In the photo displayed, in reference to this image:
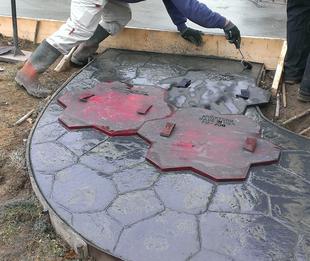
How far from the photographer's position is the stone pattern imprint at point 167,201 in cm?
251

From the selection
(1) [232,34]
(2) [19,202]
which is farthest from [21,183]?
(1) [232,34]

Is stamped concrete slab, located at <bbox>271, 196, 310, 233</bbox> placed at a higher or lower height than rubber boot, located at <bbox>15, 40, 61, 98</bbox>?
higher

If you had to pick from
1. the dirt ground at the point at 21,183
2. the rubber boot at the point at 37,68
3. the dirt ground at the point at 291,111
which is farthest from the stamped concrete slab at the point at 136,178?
the rubber boot at the point at 37,68

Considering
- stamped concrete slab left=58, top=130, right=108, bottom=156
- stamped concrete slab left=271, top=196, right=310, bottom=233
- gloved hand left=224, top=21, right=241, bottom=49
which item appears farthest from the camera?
gloved hand left=224, top=21, right=241, bottom=49

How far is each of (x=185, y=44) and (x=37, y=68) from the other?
1.85 metres

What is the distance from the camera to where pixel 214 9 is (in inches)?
319

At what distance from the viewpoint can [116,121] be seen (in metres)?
3.72

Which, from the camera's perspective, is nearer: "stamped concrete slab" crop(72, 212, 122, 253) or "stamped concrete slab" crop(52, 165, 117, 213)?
"stamped concrete slab" crop(72, 212, 122, 253)

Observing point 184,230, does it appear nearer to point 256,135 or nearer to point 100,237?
point 100,237

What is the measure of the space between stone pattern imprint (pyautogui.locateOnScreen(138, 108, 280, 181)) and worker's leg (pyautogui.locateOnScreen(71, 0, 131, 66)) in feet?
5.81

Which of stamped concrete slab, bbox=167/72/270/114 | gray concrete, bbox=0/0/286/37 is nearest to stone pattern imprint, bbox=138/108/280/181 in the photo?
stamped concrete slab, bbox=167/72/270/114

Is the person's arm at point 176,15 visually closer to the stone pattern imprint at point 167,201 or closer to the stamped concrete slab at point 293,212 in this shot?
the stone pattern imprint at point 167,201

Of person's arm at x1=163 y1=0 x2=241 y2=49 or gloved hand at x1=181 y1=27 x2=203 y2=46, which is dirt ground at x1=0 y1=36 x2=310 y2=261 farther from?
gloved hand at x1=181 y1=27 x2=203 y2=46

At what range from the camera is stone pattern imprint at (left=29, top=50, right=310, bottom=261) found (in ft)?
8.25
